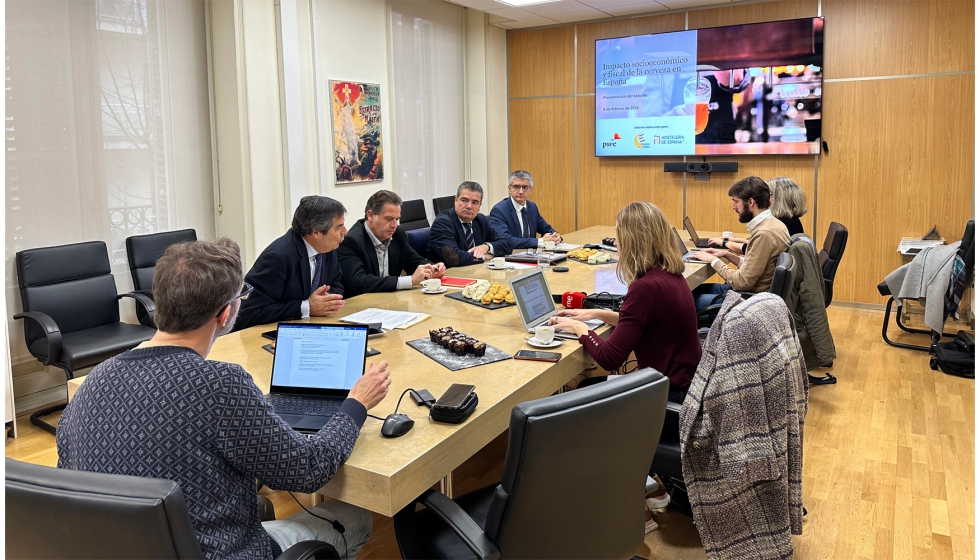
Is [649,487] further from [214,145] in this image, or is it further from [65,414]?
[214,145]

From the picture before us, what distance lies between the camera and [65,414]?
5.46ft

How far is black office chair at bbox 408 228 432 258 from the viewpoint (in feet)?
16.6

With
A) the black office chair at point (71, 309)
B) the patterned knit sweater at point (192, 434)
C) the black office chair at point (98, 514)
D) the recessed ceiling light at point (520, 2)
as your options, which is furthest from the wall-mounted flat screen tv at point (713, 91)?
the black office chair at point (98, 514)

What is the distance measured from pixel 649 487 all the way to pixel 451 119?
232 inches

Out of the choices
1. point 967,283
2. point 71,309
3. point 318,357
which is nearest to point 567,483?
point 318,357

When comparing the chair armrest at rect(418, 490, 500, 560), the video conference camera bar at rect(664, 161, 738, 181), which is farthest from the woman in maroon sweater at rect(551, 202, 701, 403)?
the video conference camera bar at rect(664, 161, 738, 181)

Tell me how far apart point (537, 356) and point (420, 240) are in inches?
102

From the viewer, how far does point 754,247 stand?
14.3 feet

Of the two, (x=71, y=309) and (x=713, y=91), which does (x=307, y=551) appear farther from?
(x=713, y=91)

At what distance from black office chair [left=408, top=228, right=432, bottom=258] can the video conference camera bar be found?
3.24 m

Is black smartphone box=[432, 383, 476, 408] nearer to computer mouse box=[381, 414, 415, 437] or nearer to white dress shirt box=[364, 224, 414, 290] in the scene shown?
computer mouse box=[381, 414, 415, 437]

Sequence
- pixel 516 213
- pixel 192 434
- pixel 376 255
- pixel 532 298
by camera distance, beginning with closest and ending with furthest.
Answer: pixel 192 434 → pixel 532 298 → pixel 376 255 → pixel 516 213

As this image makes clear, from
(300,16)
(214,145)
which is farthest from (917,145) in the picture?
(214,145)

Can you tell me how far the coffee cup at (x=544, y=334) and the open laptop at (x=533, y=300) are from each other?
135mm
